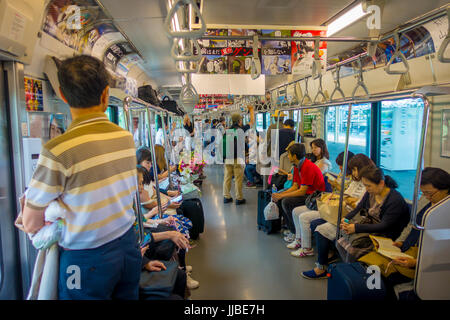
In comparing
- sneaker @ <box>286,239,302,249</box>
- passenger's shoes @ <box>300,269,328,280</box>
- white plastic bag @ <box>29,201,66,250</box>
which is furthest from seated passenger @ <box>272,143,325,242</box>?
white plastic bag @ <box>29,201,66,250</box>

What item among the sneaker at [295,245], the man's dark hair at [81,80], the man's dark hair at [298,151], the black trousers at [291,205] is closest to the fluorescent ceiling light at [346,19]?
the man's dark hair at [298,151]

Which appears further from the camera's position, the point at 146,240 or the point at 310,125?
the point at 310,125

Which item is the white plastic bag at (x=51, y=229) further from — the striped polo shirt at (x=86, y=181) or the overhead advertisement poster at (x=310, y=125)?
the overhead advertisement poster at (x=310, y=125)

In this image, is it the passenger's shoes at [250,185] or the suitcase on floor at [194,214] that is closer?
the suitcase on floor at [194,214]

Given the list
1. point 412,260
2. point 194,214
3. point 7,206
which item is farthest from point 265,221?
point 7,206

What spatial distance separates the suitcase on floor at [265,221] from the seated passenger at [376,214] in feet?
5.65

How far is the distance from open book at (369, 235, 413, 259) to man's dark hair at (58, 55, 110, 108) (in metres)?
2.39

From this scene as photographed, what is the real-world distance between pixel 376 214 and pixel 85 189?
9.16 ft

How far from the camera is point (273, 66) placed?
4.11 metres

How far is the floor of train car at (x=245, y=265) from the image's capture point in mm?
3141

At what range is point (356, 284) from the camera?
88.9 inches

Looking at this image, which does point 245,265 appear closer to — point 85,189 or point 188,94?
point 188,94

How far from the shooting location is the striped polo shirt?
48.3 inches

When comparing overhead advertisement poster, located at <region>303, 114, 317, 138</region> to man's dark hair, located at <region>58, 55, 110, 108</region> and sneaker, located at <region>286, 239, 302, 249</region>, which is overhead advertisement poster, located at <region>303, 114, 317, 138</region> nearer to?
sneaker, located at <region>286, 239, 302, 249</region>
